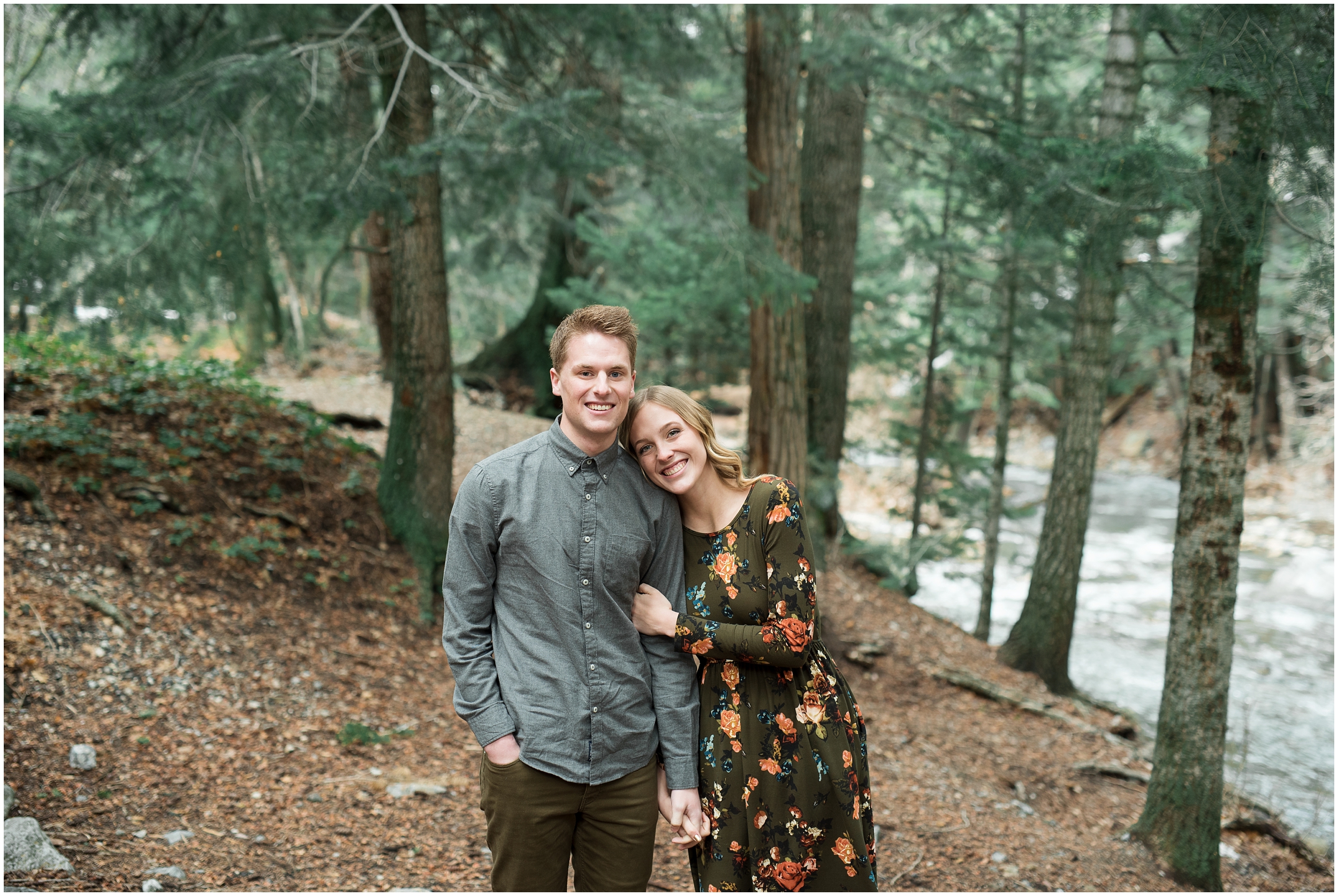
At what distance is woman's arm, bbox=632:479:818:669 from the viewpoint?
91.2 inches

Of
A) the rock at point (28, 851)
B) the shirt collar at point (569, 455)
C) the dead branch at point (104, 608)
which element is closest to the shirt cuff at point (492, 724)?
the shirt collar at point (569, 455)

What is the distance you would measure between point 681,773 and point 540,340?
34.4ft

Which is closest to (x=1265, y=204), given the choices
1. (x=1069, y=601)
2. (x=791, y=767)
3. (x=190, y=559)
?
(x=791, y=767)

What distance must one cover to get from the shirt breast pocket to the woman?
0.06 m

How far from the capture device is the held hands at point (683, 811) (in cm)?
236

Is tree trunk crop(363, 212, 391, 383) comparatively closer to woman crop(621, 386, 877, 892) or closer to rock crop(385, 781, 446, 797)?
rock crop(385, 781, 446, 797)

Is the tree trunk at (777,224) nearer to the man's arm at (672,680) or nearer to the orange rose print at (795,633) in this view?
the man's arm at (672,680)

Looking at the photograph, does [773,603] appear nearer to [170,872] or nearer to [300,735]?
[170,872]

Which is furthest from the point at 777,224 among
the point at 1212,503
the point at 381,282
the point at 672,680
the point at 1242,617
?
the point at 1242,617

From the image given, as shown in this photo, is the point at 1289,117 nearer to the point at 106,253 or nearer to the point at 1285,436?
the point at 106,253

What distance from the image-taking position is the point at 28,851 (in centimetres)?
323

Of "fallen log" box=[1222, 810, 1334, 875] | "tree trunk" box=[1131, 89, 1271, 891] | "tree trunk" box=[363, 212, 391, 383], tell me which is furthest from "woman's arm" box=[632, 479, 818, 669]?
"tree trunk" box=[363, 212, 391, 383]

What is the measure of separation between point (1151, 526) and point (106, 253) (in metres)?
17.9

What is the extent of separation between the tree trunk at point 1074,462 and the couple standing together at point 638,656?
21.9 feet
